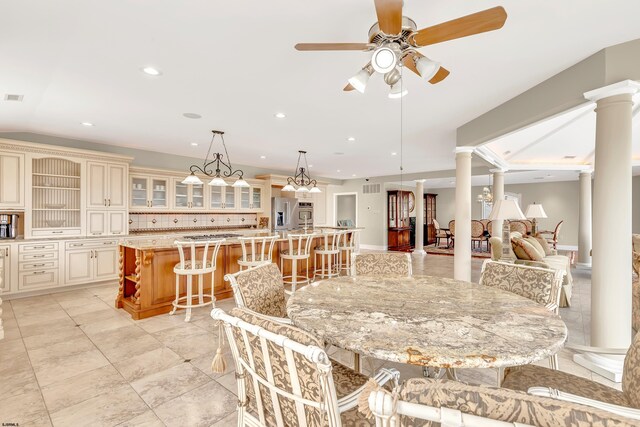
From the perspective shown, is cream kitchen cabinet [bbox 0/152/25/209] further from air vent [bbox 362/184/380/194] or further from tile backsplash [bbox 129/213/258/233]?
air vent [bbox 362/184/380/194]

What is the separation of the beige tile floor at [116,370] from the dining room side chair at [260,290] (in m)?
0.72

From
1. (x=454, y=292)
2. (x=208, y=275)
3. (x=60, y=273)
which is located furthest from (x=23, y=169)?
(x=454, y=292)

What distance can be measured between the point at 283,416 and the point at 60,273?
523 centimetres

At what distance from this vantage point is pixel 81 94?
3.00m

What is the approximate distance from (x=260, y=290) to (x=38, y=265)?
4.61 meters

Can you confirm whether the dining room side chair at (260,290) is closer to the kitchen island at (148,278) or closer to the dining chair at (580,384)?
the dining chair at (580,384)

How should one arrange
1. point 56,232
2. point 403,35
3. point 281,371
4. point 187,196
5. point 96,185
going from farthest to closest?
point 187,196 → point 96,185 → point 56,232 → point 403,35 → point 281,371

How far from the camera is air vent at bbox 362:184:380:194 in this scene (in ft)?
32.0

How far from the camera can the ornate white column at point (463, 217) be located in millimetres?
4305

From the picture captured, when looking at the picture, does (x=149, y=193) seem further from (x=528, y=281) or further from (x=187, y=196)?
(x=528, y=281)

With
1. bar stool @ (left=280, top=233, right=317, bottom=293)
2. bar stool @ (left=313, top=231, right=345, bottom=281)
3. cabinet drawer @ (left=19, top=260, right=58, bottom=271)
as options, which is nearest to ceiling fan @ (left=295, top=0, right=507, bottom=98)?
bar stool @ (left=280, top=233, right=317, bottom=293)

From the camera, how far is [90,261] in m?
4.78

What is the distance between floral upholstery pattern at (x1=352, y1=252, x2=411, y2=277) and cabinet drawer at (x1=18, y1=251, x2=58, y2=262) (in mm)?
4743

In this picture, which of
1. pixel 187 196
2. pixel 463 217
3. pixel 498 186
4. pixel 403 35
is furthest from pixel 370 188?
pixel 403 35
